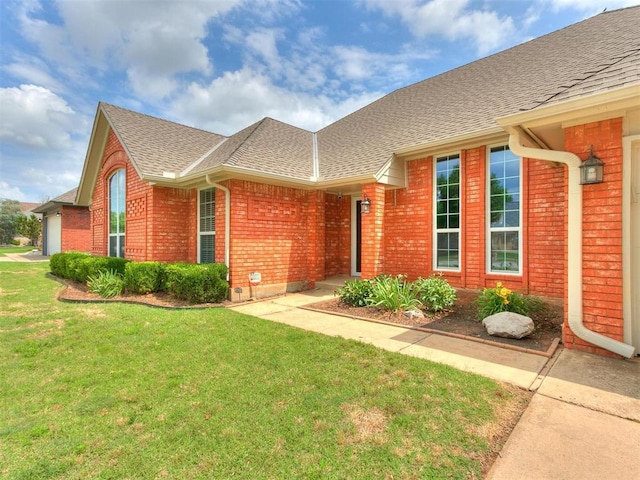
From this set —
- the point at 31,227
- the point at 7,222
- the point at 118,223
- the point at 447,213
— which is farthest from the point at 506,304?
the point at 7,222

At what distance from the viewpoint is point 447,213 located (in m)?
8.07

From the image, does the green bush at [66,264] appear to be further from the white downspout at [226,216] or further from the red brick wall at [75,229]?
the red brick wall at [75,229]

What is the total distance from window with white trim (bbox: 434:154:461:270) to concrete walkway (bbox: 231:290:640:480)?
3.10m

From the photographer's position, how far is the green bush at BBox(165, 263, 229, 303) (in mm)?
7840

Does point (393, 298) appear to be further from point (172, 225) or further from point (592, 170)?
point (172, 225)

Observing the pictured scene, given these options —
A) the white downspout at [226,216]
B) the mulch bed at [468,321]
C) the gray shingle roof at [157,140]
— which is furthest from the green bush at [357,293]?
the gray shingle roof at [157,140]

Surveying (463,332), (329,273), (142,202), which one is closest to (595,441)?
(463,332)

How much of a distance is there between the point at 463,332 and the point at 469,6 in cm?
872

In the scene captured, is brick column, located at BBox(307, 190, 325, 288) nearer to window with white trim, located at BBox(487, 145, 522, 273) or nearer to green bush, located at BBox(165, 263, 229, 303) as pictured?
green bush, located at BBox(165, 263, 229, 303)

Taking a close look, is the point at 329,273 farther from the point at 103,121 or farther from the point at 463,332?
the point at 103,121

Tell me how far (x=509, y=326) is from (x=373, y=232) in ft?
13.3

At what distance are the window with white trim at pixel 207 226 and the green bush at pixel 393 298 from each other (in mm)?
5068

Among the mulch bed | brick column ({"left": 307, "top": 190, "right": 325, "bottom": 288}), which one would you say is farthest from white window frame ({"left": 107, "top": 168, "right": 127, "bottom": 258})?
the mulch bed

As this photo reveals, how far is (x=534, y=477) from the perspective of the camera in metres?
2.18
